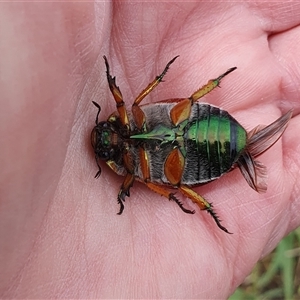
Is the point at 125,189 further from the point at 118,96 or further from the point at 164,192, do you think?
the point at 118,96

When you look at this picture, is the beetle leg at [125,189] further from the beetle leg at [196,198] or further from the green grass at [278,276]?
the green grass at [278,276]

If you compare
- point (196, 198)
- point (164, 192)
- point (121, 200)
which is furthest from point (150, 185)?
point (196, 198)

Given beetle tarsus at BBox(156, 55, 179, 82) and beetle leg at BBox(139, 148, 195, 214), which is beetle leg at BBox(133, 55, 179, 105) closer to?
beetle tarsus at BBox(156, 55, 179, 82)

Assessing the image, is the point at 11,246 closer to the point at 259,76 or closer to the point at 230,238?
the point at 230,238

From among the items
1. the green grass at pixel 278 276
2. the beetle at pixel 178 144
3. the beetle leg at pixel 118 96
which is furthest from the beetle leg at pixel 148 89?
the green grass at pixel 278 276

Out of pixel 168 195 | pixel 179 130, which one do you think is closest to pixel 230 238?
pixel 168 195
